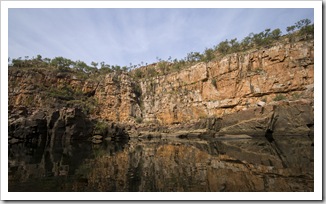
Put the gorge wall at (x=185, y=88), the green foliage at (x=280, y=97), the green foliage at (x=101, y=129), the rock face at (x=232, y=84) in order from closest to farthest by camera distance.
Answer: the green foliage at (x=101, y=129), the green foliage at (x=280, y=97), the rock face at (x=232, y=84), the gorge wall at (x=185, y=88)

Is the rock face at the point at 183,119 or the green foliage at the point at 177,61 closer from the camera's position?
the rock face at the point at 183,119

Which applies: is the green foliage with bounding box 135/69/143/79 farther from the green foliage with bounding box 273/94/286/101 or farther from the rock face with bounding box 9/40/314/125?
the green foliage with bounding box 273/94/286/101

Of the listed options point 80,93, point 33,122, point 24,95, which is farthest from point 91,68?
point 33,122

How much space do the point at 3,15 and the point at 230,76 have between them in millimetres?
44089

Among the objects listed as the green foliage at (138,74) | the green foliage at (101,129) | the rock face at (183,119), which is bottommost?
the green foliage at (101,129)

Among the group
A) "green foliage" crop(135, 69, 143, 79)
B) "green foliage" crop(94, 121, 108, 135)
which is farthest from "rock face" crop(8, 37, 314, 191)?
"green foliage" crop(135, 69, 143, 79)

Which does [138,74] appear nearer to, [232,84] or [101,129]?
[232,84]

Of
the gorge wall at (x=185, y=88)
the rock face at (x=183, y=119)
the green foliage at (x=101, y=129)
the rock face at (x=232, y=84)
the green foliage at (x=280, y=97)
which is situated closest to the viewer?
the rock face at (x=183, y=119)

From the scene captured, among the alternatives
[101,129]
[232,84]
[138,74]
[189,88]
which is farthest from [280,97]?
[138,74]

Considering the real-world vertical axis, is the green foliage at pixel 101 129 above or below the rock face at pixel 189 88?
below

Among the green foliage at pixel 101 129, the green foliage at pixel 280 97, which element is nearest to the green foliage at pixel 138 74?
the green foliage at pixel 101 129

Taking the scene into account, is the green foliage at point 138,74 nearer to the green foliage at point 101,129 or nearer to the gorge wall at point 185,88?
the gorge wall at point 185,88

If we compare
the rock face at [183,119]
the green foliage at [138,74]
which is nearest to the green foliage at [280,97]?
the rock face at [183,119]
